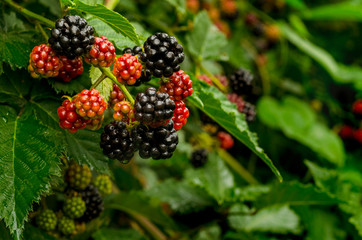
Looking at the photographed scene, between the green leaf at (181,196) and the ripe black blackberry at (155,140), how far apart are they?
86cm

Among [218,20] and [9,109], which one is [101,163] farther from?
[218,20]

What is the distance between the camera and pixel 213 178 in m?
1.59

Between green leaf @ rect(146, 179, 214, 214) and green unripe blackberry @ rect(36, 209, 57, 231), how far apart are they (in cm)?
60

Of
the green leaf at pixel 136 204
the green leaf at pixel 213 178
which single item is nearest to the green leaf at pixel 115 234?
the green leaf at pixel 136 204

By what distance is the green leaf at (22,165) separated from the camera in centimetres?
75

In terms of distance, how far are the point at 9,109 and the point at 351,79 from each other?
82.1 inches

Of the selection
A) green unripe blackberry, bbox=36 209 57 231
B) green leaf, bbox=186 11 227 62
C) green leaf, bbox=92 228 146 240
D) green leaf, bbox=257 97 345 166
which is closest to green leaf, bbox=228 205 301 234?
green leaf, bbox=92 228 146 240

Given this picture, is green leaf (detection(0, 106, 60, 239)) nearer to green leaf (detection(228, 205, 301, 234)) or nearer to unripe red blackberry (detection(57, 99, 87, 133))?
unripe red blackberry (detection(57, 99, 87, 133))

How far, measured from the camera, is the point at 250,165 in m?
2.09

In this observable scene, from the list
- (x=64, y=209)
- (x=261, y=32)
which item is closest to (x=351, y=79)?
(x=261, y=32)

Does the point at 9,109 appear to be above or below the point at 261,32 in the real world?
below

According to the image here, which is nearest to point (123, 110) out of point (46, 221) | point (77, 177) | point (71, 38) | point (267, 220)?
point (71, 38)

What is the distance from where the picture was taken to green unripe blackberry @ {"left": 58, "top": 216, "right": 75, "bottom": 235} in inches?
43.3

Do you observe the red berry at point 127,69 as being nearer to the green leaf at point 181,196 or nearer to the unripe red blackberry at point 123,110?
the unripe red blackberry at point 123,110
